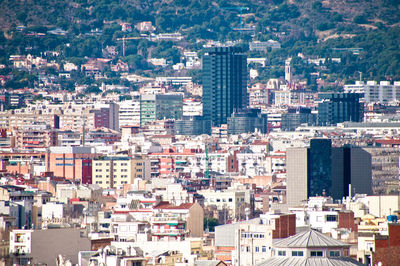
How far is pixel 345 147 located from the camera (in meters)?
111

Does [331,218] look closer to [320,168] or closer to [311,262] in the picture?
[311,262]

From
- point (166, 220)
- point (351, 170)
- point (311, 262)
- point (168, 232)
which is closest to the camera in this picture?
point (311, 262)

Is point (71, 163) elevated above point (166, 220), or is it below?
above

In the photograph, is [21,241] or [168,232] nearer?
[21,241]

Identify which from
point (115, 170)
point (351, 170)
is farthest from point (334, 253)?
point (115, 170)

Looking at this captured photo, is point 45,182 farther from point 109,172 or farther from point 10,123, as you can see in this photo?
point 10,123

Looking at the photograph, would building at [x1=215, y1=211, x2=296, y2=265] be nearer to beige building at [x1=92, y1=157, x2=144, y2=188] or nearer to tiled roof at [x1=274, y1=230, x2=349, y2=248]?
tiled roof at [x1=274, y1=230, x2=349, y2=248]

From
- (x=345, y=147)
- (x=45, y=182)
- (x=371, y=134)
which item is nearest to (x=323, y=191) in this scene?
(x=345, y=147)

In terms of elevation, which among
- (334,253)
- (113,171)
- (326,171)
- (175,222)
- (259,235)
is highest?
(326,171)

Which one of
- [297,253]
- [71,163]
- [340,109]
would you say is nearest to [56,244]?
[297,253]

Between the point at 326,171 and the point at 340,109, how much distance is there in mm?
92299

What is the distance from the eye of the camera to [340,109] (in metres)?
195

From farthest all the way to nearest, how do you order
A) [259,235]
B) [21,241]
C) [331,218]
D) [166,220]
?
[166,220], [331,218], [21,241], [259,235]

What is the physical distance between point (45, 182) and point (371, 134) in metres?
54.8
